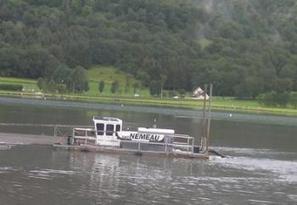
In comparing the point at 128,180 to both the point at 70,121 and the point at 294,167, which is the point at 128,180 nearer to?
the point at 294,167

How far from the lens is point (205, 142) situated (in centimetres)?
7869

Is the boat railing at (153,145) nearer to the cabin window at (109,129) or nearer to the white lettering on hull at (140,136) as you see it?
the white lettering on hull at (140,136)

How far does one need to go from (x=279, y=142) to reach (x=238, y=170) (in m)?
40.7

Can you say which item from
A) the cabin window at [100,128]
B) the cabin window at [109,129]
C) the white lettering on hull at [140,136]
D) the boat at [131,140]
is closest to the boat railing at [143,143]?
the boat at [131,140]

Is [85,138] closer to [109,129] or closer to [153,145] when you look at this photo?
[109,129]

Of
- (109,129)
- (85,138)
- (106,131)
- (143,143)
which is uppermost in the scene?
(109,129)

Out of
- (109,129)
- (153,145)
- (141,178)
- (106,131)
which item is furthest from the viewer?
(153,145)

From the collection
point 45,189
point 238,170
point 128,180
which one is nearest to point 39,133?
point 238,170

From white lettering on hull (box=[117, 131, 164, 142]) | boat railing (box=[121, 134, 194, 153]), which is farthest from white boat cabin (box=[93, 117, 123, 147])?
boat railing (box=[121, 134, 194, 153])

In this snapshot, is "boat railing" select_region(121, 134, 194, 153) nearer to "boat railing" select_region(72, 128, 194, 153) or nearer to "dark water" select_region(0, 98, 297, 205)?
"boat railing" select_region(72, 128, 194, 153)

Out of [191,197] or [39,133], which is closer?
[191,197]

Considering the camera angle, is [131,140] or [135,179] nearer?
[135,179]

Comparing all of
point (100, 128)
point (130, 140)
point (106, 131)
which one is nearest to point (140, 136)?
point (130, 140)

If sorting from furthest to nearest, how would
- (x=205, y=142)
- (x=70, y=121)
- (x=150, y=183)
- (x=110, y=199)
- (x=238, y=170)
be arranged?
(x=70, y=121) < (x=205, y=142) < (x=238, y=170) < (x=150, y=183) < (x=110, y=199)
